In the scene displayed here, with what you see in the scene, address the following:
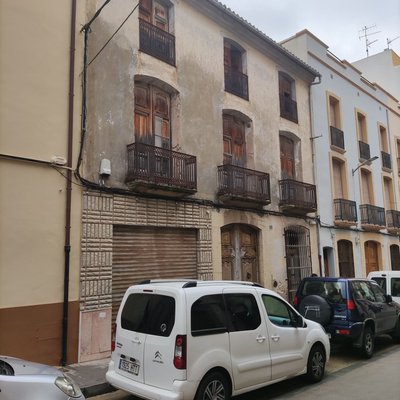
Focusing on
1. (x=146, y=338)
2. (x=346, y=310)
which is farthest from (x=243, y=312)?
(x=346, y=310)

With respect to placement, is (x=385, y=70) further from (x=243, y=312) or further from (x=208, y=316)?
(x=208, y=316)

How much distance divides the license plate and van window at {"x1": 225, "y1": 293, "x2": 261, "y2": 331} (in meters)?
1.38

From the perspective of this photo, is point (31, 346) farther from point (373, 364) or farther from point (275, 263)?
point (275, 263)

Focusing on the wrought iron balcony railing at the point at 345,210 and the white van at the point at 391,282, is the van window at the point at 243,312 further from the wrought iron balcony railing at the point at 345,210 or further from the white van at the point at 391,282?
the wrought iron balcony railing at the point at 345,210

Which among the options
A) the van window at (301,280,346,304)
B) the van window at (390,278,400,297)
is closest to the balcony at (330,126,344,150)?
the van window at (390,278,400,297)

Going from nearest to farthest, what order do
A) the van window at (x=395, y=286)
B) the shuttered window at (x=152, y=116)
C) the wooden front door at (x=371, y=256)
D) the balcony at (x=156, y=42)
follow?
the shuttered window at (x=152, y=116), the balcony at (x=156, y=42), the van window at (x=395, y=286), the wooden front door at (x=371, y=256)

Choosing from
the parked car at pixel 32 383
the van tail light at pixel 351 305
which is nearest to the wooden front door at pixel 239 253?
the van tail light at pixel 351 305

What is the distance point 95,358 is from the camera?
8.32 metres

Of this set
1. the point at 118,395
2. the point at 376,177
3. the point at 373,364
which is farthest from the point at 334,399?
the point at 376,177

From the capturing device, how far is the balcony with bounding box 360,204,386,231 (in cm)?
1944

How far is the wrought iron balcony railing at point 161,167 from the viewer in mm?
9555

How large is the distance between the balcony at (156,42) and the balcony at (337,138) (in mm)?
9467

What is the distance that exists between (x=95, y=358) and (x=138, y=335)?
332cm

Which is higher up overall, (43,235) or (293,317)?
(43,235)
